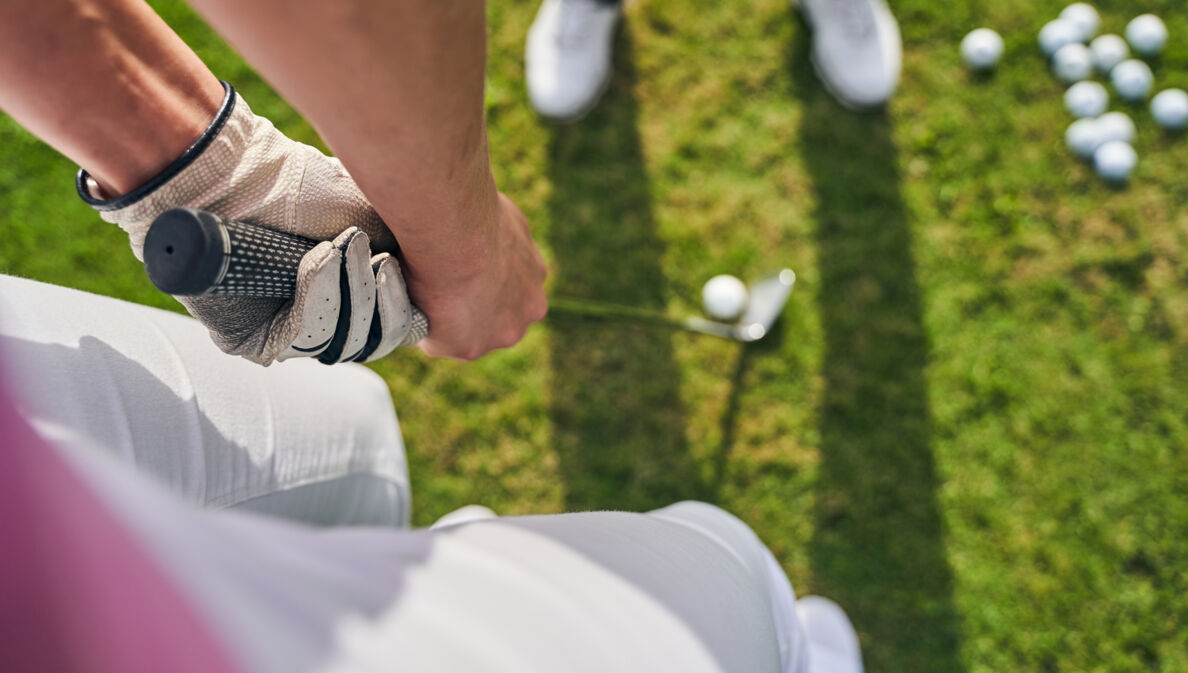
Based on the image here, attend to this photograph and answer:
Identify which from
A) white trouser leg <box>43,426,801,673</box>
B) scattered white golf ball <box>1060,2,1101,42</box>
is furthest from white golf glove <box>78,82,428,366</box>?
scattered white golf ball <box>1060,2,1101,42</box>

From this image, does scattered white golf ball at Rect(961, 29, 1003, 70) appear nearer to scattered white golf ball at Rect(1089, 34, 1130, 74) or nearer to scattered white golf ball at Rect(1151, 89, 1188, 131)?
scattered white golf ball at Rect(1089, 34, 1130, 74)

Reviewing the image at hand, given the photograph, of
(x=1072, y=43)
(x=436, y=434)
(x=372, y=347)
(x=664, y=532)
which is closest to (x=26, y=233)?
(x=436, y=434)

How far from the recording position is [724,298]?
230 cm

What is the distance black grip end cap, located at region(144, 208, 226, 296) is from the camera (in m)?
0.74

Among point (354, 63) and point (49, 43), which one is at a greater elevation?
point (49, 43)

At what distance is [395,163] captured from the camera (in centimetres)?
73

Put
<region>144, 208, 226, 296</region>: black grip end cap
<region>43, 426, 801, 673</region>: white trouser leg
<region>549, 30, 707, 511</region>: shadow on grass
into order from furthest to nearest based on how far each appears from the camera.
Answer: <region>549, 30, 707, 511</region>: shadow on grass → <region>144, 208, 226, 296</region>: black grip end cap → <region>43, 426, 801, 673</region>: white trouser leg

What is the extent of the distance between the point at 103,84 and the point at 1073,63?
9.63 ft

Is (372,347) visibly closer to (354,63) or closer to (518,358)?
(354,63)

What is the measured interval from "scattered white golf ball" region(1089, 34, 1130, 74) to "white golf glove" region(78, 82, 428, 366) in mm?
2769

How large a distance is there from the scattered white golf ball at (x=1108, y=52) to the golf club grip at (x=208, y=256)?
2.93m

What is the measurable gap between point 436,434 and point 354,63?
186 cm

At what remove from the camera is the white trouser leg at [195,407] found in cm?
85

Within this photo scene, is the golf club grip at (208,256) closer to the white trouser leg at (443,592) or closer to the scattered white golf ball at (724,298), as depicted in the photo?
the white trouser leg at (443,592)
